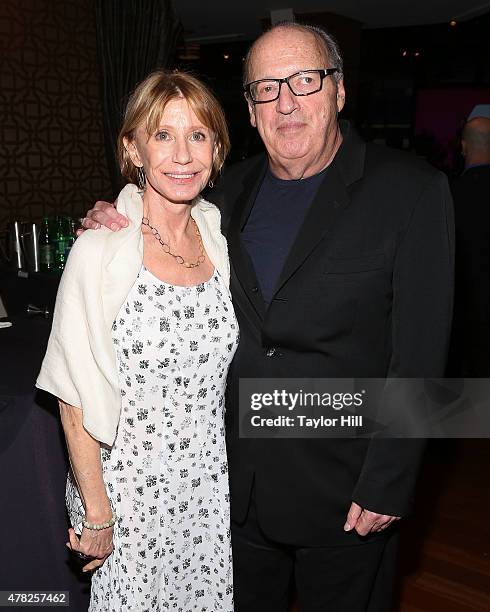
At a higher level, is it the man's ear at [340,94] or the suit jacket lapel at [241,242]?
the man's ear at [340,94]

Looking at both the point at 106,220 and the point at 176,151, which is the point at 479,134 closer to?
the point at 176,151

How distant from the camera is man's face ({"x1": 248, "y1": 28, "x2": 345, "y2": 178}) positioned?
5.27ft

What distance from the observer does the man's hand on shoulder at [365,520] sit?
1561 mm

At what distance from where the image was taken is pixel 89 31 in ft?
17.2

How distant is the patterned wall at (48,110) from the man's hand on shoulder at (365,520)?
13.2 ft

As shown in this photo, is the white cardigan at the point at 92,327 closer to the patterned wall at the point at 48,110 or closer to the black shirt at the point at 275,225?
the black shirt at the point at 275,225

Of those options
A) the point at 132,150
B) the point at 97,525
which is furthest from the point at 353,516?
the point at 132,150

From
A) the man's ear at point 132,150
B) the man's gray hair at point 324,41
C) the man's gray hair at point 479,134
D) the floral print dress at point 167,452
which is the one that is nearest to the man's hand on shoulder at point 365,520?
the floral print dress at point 167,452

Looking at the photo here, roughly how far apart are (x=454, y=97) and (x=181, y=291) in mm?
7909

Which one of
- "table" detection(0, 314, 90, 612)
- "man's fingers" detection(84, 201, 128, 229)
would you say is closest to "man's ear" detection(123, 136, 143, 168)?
"man's fingers" detection(84, 201, 128, 229)

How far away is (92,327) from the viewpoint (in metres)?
1.37

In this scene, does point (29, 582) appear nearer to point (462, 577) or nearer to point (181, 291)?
point (181, 291)

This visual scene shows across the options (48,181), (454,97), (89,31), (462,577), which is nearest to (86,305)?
(462,577)

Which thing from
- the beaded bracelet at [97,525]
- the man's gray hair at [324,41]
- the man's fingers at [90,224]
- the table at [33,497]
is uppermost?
the man's gray hair at [324,41]
